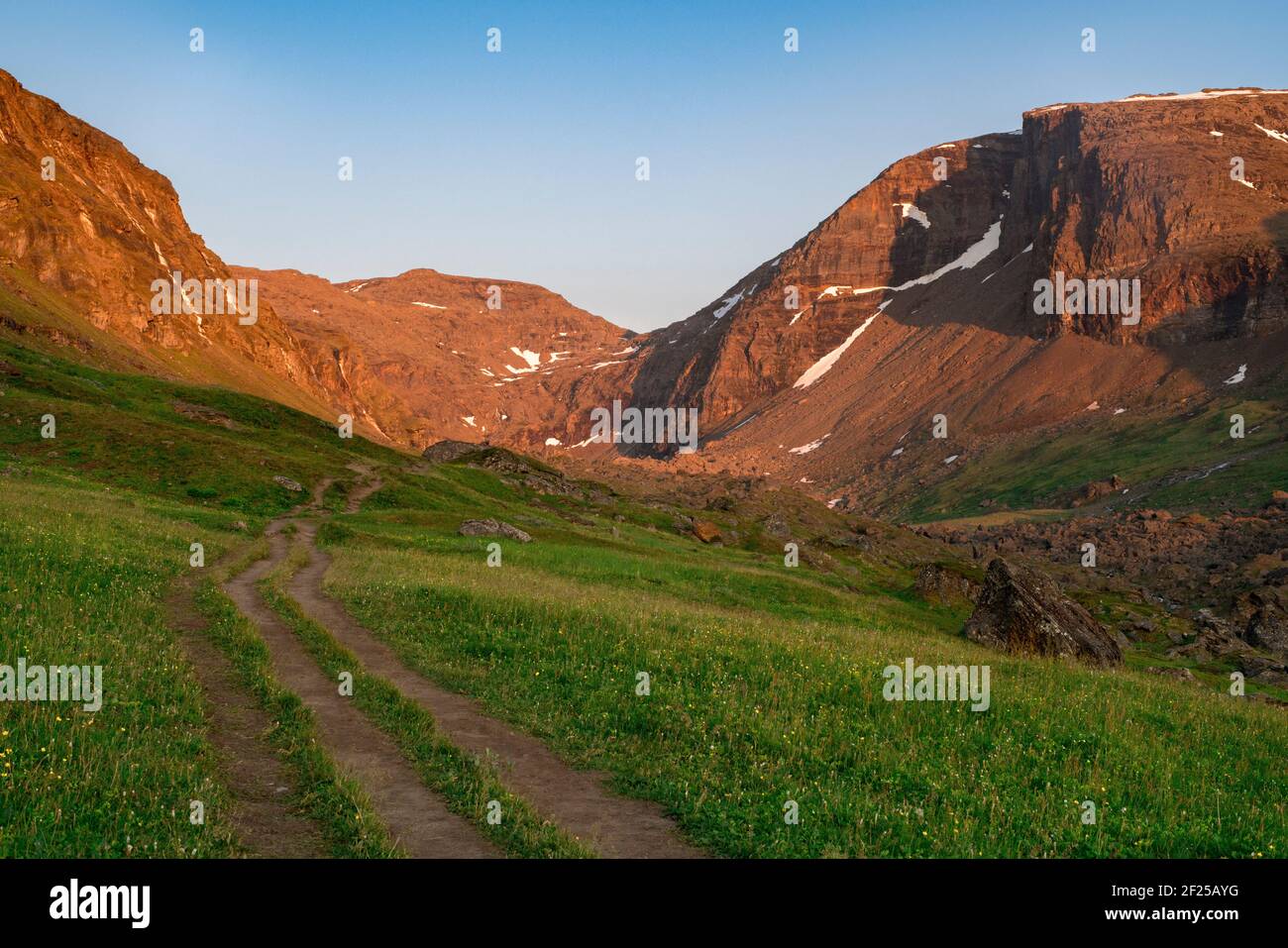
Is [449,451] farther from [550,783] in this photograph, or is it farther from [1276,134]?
[1276,134]

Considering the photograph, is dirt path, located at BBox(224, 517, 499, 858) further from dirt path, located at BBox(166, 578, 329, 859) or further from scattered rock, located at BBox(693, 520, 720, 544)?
scattered rock, located at BBox(693, 520, 720, 544)

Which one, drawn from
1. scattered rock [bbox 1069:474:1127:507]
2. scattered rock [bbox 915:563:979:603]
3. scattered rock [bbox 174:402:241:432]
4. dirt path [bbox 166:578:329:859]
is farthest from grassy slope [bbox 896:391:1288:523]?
dirt path [bbox 166:578:329:859]

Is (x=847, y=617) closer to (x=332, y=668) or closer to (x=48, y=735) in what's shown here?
(x=332, y=668)

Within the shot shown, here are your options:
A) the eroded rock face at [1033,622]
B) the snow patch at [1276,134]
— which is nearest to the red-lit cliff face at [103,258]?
the eroded rock face at [1033,622]

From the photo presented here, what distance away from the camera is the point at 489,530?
49625 mm

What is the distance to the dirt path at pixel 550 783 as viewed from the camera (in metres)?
9.93

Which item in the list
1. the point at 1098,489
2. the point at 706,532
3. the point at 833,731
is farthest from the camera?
the point at 1098,489

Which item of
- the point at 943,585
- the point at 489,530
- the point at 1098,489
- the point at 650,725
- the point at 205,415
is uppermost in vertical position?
the point at 205,415

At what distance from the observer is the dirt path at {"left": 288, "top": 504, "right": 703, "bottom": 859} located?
32.6 ft

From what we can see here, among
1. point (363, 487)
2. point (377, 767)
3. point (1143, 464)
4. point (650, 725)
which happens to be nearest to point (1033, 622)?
point (650, 725)

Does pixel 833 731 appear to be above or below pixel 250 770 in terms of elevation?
below

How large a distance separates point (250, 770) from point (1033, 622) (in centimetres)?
2748

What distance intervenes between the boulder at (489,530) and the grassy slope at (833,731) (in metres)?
20.4
